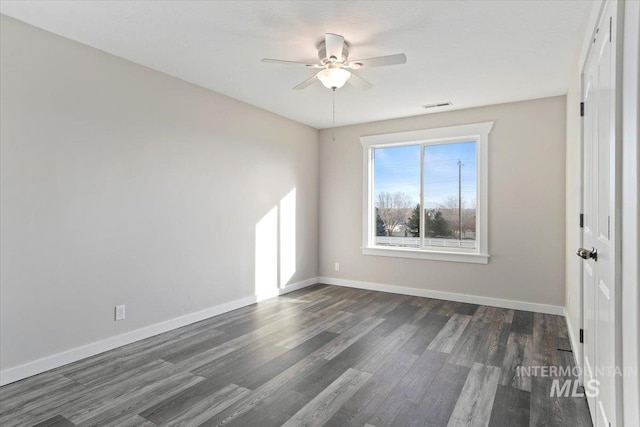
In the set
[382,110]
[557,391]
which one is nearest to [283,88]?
[382,110]

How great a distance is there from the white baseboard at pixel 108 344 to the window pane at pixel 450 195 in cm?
274

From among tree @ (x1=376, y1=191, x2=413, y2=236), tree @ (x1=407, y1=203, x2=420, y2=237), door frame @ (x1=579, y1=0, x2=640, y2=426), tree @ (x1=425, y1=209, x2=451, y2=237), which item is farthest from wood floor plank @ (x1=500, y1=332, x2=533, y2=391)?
tree @ (x1=376, y1=191, x2=413, y2=236)

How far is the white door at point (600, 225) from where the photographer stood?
148 centimetres

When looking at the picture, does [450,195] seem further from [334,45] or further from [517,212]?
[334,45]

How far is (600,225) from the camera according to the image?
1813mm

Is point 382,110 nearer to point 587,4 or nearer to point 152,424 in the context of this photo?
point 587,4

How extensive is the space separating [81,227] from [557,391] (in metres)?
3.75

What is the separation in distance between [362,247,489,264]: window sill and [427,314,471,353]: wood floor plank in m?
0.87

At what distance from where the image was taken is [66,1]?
7.61 ft

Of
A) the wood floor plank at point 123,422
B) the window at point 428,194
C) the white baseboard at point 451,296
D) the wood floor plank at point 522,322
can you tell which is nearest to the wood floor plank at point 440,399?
the wood floor plank at point 522,322

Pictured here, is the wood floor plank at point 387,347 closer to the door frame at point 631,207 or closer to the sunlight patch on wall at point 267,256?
the door frame at point 631,207

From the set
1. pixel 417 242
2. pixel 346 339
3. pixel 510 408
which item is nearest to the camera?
pixel 510 408

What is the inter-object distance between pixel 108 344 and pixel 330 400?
6.73 feet

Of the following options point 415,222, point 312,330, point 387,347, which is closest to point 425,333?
point 387,347
